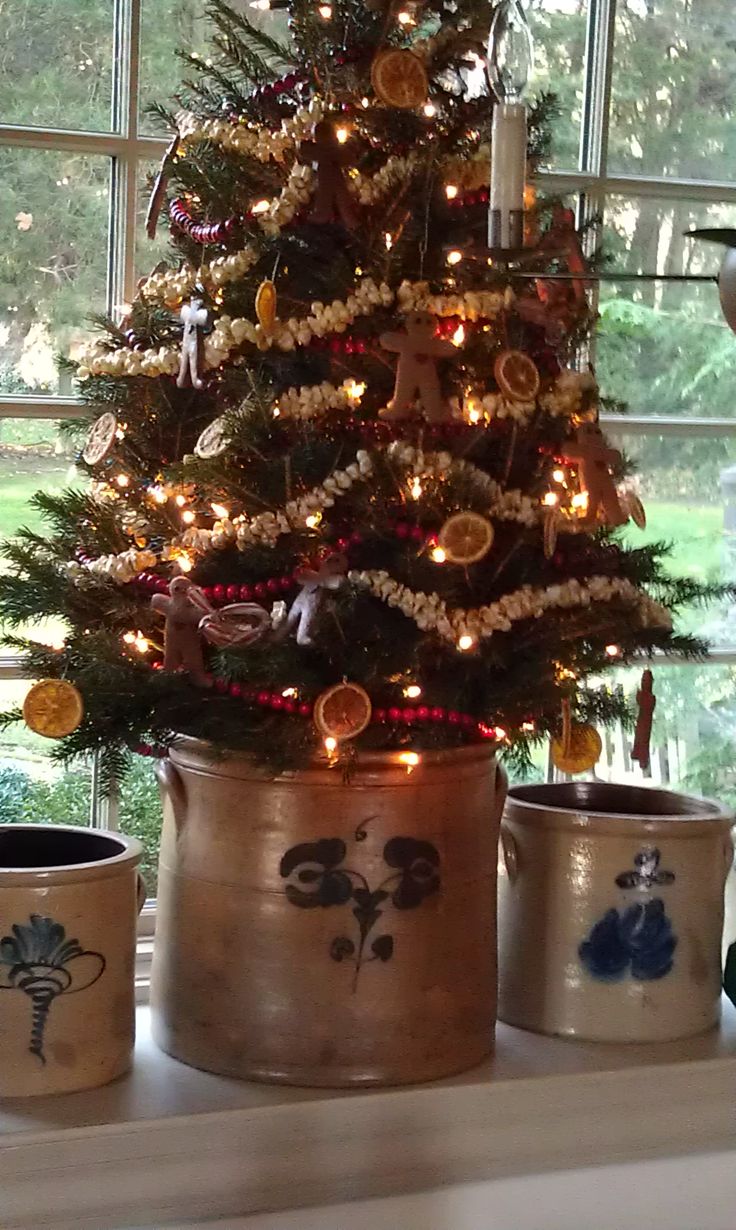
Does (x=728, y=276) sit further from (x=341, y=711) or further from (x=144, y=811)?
(x=144, y=811)

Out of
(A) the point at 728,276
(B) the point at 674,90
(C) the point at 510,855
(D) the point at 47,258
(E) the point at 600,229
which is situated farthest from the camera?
(B) the point at 674,90

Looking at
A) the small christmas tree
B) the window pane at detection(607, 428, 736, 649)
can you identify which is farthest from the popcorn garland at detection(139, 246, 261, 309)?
the window pane at detection(607, 428, 736, 649)

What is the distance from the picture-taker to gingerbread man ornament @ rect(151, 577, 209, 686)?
113 centimetres

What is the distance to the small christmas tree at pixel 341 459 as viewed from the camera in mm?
1139

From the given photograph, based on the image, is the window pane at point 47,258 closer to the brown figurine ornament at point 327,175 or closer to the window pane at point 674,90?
the brown figurine ornament at point 327,175

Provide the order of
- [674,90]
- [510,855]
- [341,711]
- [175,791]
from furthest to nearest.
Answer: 1. [674,90]
2. [510,855]
3. [175,791]
4. [341,711]

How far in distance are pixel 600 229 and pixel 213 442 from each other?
2.14ft

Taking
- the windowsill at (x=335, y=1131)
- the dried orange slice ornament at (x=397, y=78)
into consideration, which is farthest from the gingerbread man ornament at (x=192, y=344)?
the windowsill at (x=335, y=1131)

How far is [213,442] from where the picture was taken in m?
1.15

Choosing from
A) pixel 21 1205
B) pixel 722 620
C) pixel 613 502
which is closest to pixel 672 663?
pixel 722 620

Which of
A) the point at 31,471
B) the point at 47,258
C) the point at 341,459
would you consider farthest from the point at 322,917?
the point at 47,258

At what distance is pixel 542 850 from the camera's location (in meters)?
1.32

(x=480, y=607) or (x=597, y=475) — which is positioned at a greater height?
(x=597, y=475)

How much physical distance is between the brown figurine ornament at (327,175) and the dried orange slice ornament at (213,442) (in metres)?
0.19
